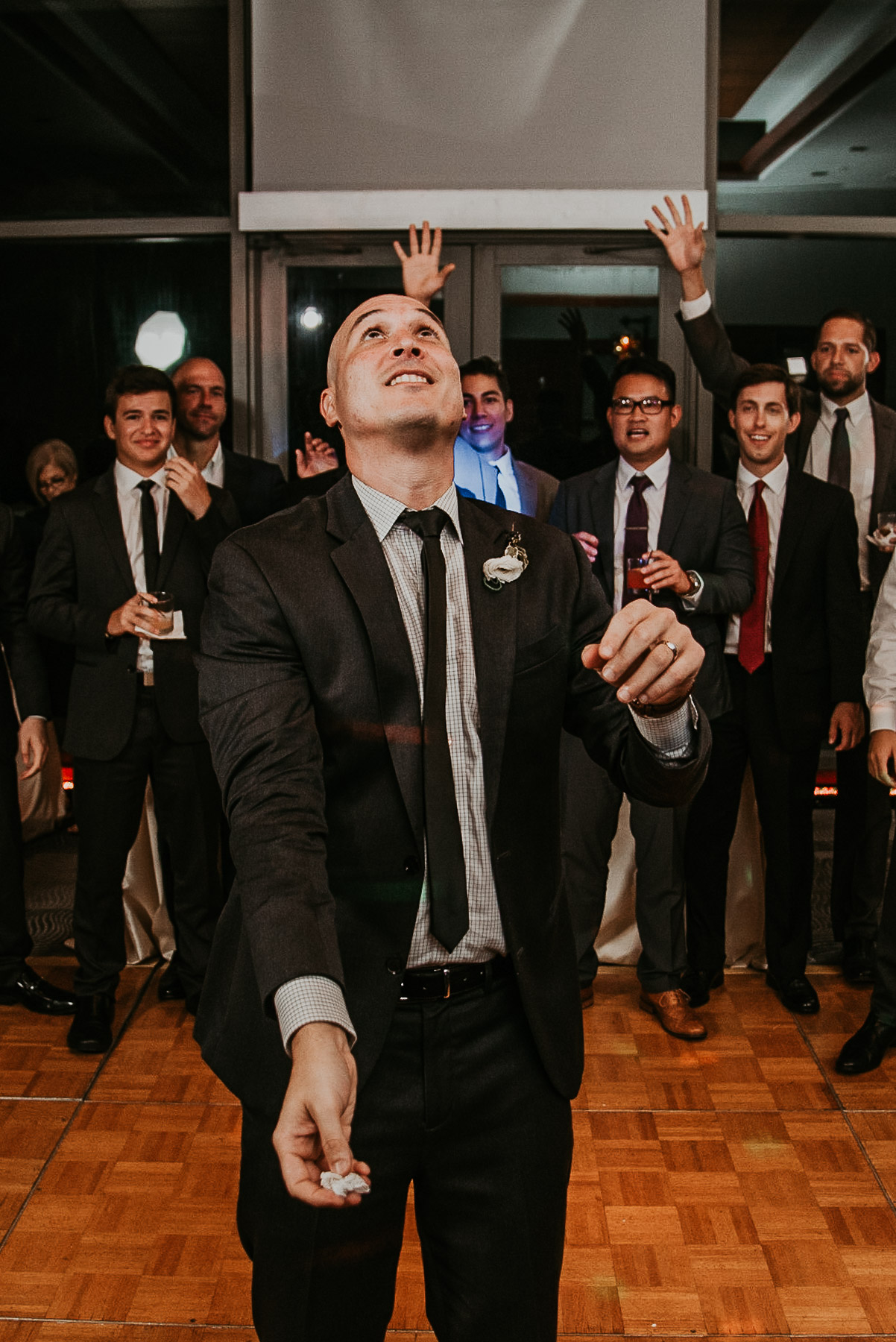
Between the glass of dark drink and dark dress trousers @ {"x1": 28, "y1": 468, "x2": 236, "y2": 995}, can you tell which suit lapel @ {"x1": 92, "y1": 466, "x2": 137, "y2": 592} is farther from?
the glass of dark drink

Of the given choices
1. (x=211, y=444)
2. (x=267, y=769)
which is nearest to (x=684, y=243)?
(x=211, y=444)

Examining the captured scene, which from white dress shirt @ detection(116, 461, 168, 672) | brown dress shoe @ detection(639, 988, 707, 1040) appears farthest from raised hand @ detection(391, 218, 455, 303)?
brown dress shoe @ detection(639, 988, 707, 1040)

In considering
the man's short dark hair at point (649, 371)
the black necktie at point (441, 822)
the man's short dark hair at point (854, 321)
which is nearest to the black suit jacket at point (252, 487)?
the man's short dark hair at point (649, 371)

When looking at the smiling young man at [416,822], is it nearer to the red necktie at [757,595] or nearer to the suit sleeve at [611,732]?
the suit sleeve at [611,732]

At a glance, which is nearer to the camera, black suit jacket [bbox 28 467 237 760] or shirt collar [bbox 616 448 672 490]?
black suit jacket [bbox 28 467 237 760]

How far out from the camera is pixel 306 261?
4.70 metres

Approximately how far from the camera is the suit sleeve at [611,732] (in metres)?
1.40

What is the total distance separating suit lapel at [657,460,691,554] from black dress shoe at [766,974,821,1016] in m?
1.33

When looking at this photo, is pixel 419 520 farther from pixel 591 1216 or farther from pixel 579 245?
pixel 579 245

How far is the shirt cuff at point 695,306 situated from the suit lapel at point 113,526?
1.85m

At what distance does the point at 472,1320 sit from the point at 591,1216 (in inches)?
47.1

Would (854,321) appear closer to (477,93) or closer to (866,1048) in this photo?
(477,93)

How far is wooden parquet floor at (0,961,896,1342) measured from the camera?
231 cm

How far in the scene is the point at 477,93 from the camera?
4.51 metres
